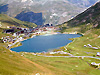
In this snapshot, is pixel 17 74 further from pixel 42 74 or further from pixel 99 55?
pixel 99 55

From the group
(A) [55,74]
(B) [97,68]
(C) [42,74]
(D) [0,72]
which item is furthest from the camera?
(B) [97,68]

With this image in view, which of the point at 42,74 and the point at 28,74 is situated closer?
the point at 28,74

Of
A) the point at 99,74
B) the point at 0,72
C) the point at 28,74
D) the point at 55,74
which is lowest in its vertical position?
the point at 99,74

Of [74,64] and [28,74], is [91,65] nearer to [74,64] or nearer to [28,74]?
[74,64]

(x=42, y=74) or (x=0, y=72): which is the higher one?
(x=0, y=72)

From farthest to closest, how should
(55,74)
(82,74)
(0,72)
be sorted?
1. (82,74)
2. (55,74)
3. (0,72)

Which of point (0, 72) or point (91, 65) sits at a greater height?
point (0, 72)

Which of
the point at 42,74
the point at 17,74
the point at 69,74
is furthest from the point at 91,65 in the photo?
the point at 17,74

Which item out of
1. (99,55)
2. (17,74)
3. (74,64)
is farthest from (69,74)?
(99,55)

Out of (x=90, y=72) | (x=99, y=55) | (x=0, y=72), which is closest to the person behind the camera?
(x=0, y=72)
